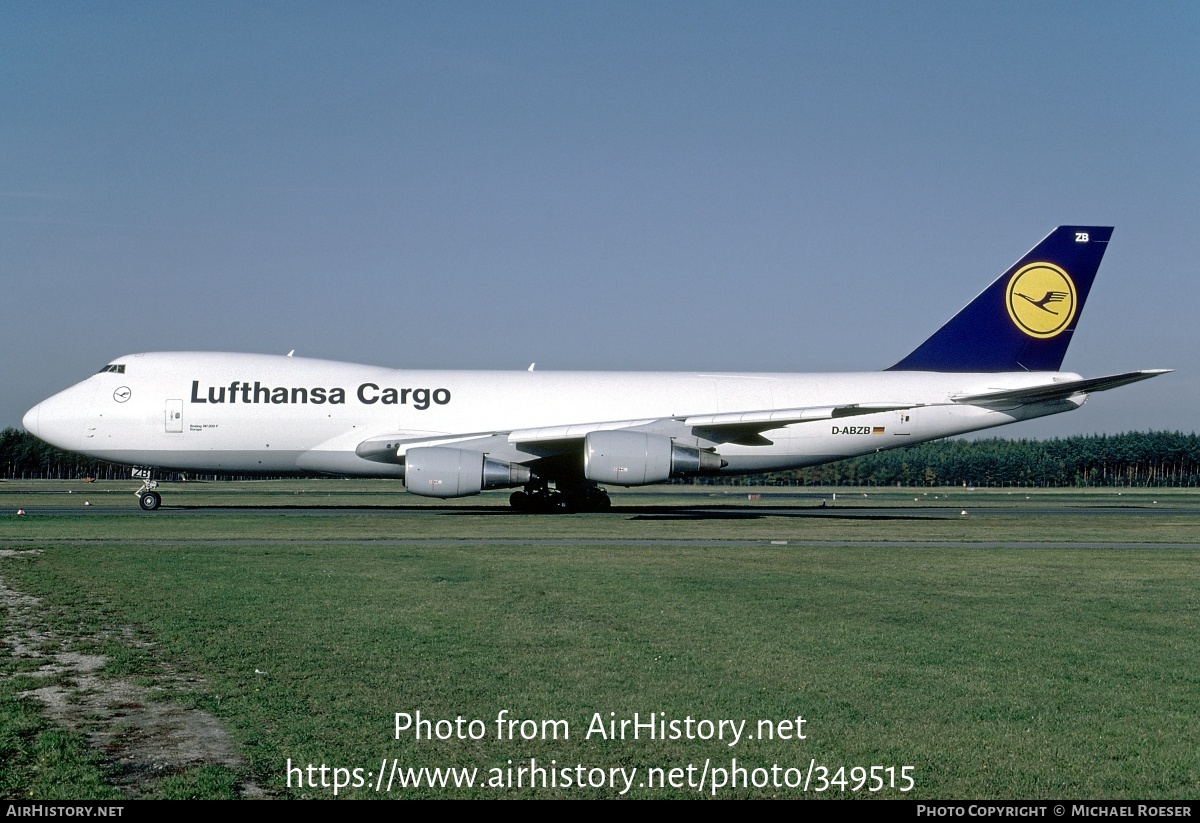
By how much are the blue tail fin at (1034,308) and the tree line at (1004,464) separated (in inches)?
3265

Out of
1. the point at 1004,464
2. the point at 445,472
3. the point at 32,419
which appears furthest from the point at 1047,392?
the point at 1004,464

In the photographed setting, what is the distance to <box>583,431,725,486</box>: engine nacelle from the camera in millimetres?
30391

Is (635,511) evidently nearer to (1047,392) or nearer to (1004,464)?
(1047,392)

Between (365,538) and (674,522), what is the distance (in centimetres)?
969

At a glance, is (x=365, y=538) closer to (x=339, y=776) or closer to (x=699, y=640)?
(x=699, y=640)

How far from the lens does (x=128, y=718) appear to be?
7457 mm

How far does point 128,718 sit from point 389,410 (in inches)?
1025

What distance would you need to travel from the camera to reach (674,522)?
29750 mm

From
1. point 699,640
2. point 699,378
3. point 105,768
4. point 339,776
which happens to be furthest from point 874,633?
point 699,378

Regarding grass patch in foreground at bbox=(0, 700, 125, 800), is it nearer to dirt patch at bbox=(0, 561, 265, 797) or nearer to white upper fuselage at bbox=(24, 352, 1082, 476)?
dirt patch at bbox=(0, 561, 265, 797)

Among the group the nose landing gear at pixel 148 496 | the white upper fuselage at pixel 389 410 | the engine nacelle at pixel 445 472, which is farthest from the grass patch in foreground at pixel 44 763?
the nose landing gear at pixel 148 496

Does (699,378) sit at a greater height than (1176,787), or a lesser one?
greater

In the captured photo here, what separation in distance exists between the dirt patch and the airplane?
2049 cm

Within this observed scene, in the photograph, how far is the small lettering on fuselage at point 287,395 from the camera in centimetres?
3272
